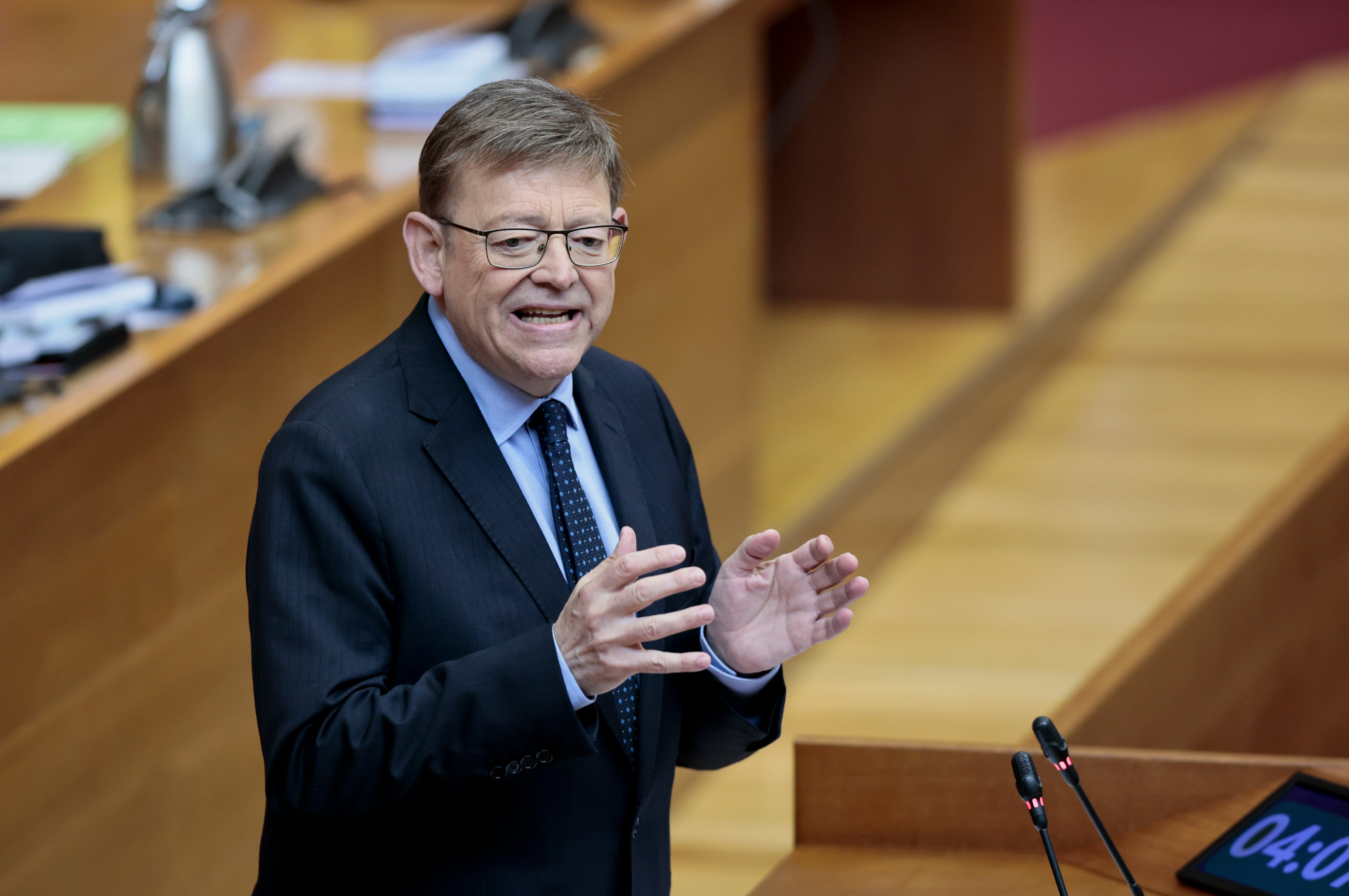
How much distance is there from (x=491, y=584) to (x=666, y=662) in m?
0.17

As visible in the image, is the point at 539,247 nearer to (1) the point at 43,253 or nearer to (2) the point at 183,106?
(1) the point at 43,253

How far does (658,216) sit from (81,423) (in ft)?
4.59

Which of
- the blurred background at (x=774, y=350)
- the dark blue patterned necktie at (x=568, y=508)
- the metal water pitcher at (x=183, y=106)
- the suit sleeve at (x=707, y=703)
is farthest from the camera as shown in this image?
the metal water pitcher at (x=183, y=106)

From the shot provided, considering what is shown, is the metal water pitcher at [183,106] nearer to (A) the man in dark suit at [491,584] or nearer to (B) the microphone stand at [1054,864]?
(A) the man in dark suit at [491,584]

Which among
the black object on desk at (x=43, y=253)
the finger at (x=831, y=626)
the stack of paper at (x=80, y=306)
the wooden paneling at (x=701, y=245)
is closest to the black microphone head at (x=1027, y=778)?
the finger at (x=831, y=626)

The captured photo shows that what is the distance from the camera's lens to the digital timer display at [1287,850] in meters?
1.54

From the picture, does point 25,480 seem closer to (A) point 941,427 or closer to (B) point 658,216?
(B) point 658,216

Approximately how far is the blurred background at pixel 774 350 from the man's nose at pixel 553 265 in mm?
643

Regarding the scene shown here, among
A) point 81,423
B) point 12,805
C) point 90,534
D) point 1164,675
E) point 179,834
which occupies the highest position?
point 81,423

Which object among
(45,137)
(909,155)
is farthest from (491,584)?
(909,155)

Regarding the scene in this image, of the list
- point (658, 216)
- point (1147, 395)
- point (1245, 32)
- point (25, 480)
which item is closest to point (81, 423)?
point (25, 480)

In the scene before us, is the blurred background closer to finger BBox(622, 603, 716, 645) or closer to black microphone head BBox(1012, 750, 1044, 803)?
finger BBox(622, 603, 716, 645)

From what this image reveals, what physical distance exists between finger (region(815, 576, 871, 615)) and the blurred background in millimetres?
784

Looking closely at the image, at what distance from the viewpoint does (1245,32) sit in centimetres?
685
